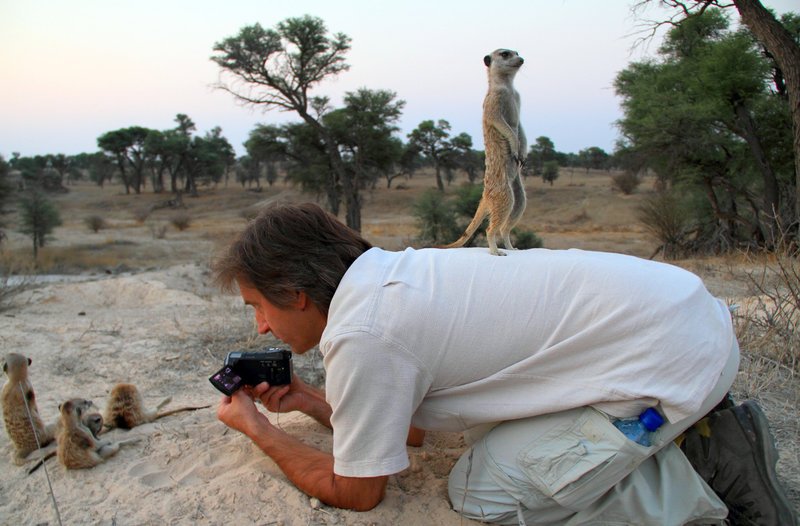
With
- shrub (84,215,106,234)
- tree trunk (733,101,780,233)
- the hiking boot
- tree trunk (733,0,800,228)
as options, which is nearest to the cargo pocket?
the hiking boot

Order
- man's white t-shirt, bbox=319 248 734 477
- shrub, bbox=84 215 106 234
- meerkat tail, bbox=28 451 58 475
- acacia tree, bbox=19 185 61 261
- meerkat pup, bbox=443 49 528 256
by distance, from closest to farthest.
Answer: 1. man's white t-shirt, bbox=319 248 734 477
2. meerkat tail, bbox=28 451 58 475
3. meerkat pup, bbox=443 49 528 256
4. acacia tree, bbox=19 185 61 261
5. shrub, bbox=84 215 106 234

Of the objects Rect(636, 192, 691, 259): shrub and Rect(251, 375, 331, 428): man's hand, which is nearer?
Rect(251, 375, 331, 428): man's hand

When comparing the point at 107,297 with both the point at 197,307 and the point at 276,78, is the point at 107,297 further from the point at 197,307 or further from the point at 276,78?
the point at 276,78

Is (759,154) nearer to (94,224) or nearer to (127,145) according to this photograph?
(94,224)

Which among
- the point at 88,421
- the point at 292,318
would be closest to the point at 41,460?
the point at 88,421

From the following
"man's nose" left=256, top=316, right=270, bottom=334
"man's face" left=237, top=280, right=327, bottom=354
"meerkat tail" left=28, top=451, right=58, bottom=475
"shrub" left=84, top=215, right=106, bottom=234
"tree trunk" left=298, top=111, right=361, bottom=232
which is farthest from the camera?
"shrub" left=84, top=215, right=106, bottom=234

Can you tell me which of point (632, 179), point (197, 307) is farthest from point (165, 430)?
point (632, 179)

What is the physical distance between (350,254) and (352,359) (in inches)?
16.3

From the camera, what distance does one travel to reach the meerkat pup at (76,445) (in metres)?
2.30

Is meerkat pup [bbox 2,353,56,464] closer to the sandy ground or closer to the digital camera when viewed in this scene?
the sandy ground

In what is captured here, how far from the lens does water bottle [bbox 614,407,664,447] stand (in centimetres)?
159

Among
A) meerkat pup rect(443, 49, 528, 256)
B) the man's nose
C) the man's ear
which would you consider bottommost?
the man's nose

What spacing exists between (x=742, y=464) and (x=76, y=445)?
2.44 metres

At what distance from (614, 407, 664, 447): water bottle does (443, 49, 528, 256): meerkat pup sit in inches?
78.8
